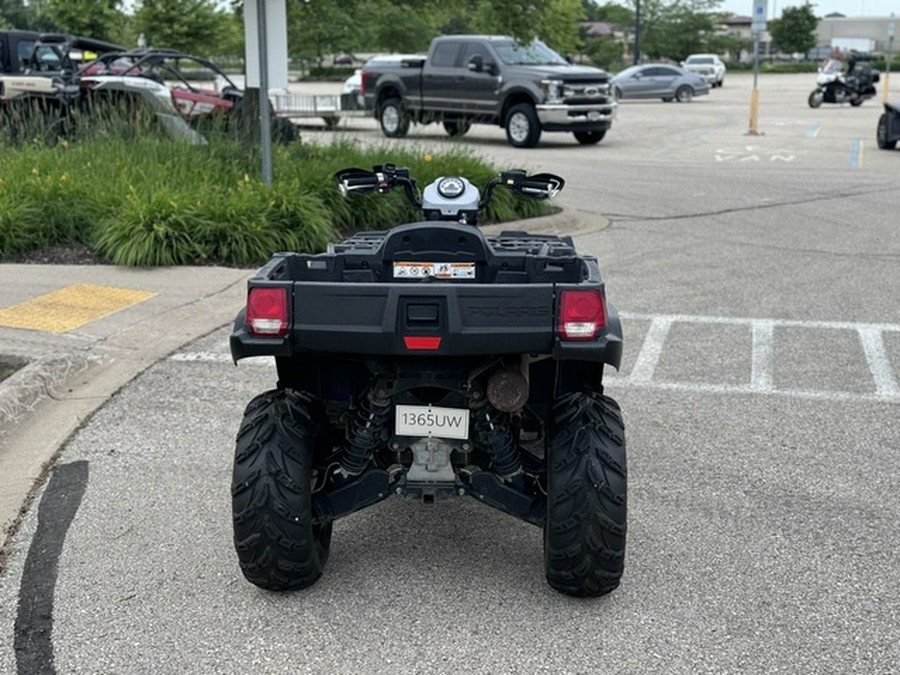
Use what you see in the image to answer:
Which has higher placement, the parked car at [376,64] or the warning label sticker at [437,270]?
the parked car at [376,64]

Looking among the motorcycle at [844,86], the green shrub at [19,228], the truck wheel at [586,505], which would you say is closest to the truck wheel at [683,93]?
the motorcycle at [844,86]

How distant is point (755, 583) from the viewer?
3898 mm

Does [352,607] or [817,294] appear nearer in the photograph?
[352,607]

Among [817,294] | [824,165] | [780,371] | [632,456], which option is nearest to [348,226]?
[817,294]

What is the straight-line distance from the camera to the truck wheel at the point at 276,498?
360 cm

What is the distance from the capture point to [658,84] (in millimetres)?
39844

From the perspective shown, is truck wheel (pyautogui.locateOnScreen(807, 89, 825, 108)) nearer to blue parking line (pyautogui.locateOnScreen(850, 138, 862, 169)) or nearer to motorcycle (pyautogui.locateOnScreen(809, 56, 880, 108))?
motorcycle (pyautogui.locateOnScreen(809, 56, 880, 108))

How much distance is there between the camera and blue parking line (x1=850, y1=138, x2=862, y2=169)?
61.1 feet

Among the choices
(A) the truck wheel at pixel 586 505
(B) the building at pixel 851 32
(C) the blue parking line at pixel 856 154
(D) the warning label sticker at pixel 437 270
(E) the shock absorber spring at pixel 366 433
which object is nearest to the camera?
(A) the truck wheel at pixel 586 505

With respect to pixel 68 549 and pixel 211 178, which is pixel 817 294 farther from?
pixel 68 549

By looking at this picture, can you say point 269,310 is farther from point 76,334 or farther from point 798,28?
point 798,28

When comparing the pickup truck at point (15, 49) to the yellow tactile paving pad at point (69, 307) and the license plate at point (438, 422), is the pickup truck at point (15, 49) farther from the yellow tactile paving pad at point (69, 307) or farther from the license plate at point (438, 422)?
the license plate at point (438, 422)

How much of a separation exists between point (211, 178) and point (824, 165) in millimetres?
12011

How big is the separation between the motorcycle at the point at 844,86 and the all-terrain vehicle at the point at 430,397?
33.6 meters
